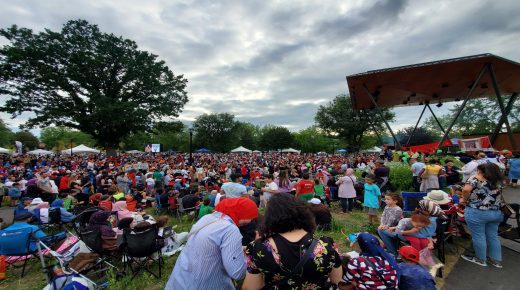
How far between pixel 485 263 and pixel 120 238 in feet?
22.5

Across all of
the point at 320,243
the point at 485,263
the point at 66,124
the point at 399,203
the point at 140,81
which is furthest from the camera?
the point at 140,81

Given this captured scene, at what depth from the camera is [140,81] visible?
29.7 meters

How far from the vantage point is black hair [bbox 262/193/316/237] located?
6.14ft

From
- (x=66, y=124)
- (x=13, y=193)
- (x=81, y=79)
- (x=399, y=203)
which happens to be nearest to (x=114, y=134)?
(x=66, y=124)

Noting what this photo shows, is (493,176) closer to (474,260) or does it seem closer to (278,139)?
(474,260)

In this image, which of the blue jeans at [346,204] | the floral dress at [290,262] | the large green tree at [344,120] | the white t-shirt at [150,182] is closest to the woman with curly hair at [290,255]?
the floral dress at [290,262]

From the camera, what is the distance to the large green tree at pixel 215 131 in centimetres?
6084

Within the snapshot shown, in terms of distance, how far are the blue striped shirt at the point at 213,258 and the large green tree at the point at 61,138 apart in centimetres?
8899

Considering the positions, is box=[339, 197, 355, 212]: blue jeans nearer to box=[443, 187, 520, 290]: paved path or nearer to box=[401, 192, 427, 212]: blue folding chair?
box=[401, 192, 427, 212]: blue folding chair

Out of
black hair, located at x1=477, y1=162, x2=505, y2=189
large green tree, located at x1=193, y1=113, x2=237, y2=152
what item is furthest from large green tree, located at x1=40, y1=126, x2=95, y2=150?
black hair, located at x1=477, y1=162, x2=505, y2=189

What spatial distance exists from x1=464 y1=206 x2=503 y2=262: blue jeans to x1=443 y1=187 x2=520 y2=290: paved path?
23 cm

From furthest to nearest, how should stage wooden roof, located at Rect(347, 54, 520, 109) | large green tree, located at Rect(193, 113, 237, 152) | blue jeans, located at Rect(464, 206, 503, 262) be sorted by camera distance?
large green tree, located at Rect(193, 113, 237, 152)
stage wooden roof, located at Rect(347, 54, 520, 109)
blue jeans, located at Rect(464, 206, 503, 262)

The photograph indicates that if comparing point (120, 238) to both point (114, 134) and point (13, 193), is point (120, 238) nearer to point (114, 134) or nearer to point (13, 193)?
point (13, 193)

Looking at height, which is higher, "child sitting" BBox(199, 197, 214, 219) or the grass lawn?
"child sitting" BBox(199, 197, 214, 219)
